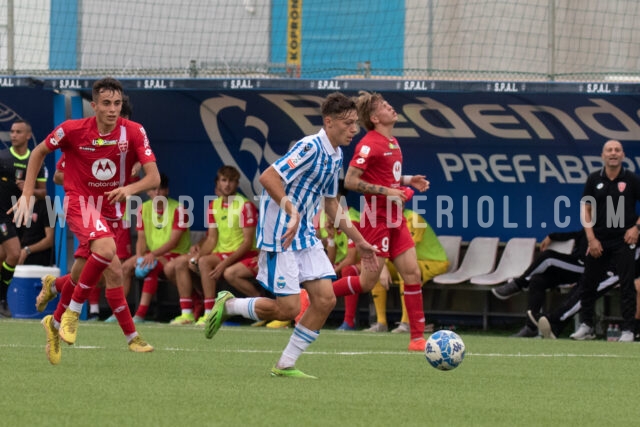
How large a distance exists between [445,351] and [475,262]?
6785 millimetres

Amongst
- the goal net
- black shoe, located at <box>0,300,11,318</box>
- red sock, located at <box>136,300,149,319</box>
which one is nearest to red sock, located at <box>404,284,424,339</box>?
the goal net

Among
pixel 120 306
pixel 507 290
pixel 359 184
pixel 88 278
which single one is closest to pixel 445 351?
pixel 120 306

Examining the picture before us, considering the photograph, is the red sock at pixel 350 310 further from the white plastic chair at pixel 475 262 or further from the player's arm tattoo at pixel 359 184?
the player's arm tattoo at pixel 359 184

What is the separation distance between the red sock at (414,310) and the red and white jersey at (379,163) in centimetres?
65

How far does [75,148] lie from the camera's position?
8.90 m

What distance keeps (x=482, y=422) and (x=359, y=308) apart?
9591 mm

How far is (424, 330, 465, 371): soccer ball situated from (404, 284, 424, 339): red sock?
8.08 feet

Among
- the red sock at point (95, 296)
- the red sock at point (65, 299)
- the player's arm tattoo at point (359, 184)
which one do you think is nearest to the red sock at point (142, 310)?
the red sock at point (95, 296)

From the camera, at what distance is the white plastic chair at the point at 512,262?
13938 millimetres

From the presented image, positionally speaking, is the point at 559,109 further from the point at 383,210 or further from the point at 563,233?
the point at 383,210

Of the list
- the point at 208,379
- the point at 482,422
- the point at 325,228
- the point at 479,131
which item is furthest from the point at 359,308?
the point at 482,422

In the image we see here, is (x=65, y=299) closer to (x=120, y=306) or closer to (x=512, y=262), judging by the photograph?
(x=120, y=306)

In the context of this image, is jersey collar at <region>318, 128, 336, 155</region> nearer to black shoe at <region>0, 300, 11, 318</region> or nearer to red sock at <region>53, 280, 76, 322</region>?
red sock at <region>53, 280, 76, 322</region>

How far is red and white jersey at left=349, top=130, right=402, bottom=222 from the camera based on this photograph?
10.6m
